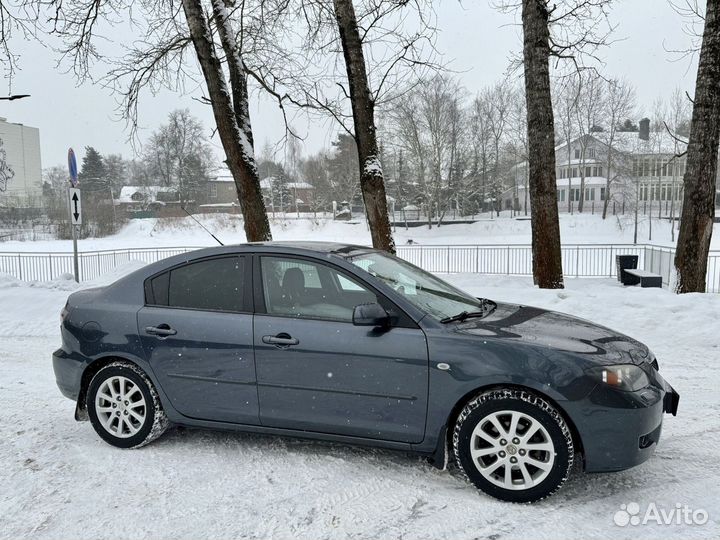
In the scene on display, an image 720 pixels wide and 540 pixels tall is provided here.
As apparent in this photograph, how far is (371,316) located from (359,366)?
35cm

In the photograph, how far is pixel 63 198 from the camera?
4481 cm

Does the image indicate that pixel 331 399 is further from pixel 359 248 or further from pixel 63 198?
pixel 63 198

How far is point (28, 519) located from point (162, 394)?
1.17 meters

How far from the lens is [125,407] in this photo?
4324 millimetres

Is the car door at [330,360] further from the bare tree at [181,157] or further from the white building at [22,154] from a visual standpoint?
the white building at [22,154]

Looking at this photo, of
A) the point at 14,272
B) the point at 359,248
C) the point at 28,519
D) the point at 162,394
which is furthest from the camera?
the point at 14,272

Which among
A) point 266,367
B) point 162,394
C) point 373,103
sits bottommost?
point 162,394

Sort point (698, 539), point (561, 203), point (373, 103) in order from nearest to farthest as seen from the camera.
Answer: point (698, 539)
point (373, 103)
point (561, 203)

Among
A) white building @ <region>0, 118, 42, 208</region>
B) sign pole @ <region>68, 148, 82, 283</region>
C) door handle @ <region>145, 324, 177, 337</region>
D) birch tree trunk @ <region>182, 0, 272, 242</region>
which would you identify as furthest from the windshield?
white building @ <region>0, 118, 42, 208</region>

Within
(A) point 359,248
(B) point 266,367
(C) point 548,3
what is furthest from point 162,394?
(C) point 548,3

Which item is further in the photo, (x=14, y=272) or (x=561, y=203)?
(x=561, y=203)

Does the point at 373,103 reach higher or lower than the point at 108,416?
higher

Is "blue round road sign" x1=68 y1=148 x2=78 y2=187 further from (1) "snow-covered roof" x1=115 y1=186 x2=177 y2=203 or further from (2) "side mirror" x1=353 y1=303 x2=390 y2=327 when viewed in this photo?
(1) "snow-covered roof" x1=115 y1=186 x2=177 y2=203

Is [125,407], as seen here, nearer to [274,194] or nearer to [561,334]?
[561,334]
